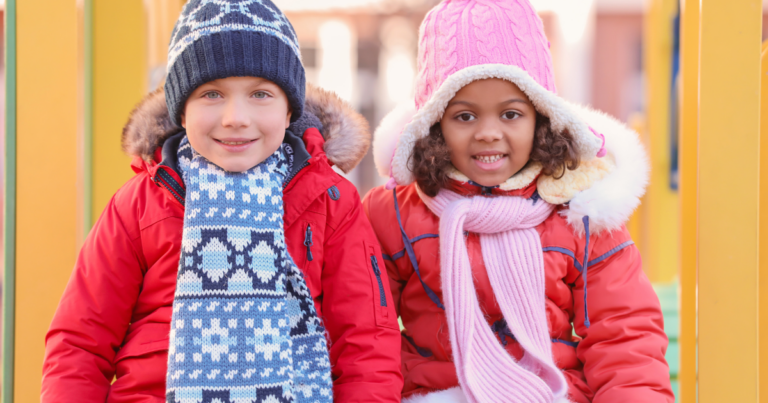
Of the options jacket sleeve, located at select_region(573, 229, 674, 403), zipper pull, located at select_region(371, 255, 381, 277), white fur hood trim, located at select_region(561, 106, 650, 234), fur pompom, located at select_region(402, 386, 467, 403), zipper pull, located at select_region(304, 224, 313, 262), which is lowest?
fur pompom, located at select_region(402, 386, 467, 403)

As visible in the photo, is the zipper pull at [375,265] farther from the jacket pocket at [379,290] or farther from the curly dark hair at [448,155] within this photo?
the curly dark hair at [448,155]

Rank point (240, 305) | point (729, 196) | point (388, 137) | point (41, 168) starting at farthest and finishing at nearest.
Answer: point (388, 137) → point (41, 168) → point (729, 196) → point (240, 305)

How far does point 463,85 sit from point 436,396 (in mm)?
830

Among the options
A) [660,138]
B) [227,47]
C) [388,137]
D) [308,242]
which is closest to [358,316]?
[308,242]

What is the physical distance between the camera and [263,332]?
1.43m

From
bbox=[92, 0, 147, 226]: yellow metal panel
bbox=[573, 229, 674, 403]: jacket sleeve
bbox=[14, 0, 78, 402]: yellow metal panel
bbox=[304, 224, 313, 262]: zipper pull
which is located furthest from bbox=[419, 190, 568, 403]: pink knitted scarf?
bbox=[92, 0, 147, 226]: yellow metal panel

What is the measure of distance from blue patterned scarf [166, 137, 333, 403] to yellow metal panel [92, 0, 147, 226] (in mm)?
1042

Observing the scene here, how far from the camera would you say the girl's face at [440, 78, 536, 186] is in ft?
5.42

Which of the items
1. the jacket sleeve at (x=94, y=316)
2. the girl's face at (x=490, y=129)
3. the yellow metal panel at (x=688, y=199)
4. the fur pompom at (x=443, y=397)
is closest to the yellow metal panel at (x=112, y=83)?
the jacket sleeve at (x=94, y=316)

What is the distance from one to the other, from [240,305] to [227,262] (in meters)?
0.11

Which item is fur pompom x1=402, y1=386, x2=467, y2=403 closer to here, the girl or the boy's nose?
the girl

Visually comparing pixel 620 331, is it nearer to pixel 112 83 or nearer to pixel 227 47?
pixel 227 47

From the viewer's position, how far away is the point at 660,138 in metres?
4.25

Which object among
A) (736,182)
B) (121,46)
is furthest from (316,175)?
(121,46)
